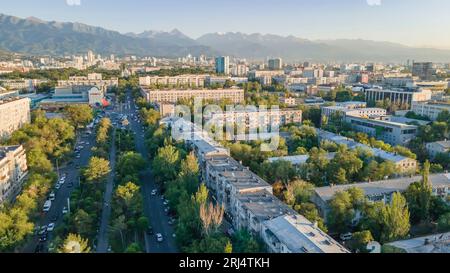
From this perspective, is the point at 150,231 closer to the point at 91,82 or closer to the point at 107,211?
the point at 107,211

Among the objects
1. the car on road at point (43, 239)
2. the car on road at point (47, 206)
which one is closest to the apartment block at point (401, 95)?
the car on road at point (47, 206)

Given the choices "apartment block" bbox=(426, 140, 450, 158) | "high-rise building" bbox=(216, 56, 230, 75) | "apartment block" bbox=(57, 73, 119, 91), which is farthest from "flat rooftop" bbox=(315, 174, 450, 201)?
"high-rise building" bbox=(216, 56, 230, 75)

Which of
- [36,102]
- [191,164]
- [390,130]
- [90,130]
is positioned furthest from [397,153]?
[36,102]

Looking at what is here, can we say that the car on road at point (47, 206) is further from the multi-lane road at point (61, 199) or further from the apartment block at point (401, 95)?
the apartment block at point (401, 95)
